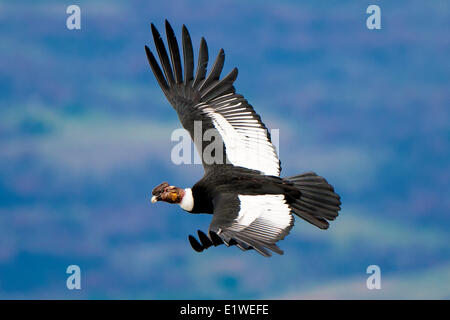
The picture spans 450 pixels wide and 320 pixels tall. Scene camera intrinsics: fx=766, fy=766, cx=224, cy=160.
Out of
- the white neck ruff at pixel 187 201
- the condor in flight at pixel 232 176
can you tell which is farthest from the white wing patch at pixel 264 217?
the white neck ruff at pixel 187 201

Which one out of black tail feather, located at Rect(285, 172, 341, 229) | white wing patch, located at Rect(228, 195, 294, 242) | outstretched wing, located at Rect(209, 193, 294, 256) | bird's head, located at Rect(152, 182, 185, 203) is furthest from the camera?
bird's head, located at Rect(152, 182, 185, 203)

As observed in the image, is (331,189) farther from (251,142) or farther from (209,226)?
(209,226)

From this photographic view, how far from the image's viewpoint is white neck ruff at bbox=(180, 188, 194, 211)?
12.3 m

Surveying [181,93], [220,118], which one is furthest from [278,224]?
[181,93]

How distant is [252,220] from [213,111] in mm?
2587

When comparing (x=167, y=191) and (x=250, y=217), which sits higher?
(x=167, y=191)

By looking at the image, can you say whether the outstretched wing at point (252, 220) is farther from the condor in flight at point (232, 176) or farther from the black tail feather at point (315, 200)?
the black tail feather at point (315, 200)

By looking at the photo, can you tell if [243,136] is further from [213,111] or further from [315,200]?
Answer: [315,200]

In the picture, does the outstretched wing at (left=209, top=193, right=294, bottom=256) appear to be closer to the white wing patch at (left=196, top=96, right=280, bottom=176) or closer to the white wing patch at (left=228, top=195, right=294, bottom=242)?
the white wing patch at (left=228, top=195, right=294, bottom=242)

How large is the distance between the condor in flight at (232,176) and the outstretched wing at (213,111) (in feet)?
0.05

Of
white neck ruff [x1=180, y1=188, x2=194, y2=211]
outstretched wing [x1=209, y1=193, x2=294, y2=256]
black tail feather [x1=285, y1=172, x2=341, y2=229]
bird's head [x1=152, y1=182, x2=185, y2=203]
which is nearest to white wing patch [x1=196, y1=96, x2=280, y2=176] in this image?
black tail feather [x1=285, y1=172, x2=341, y2=229]

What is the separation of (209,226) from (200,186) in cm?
153

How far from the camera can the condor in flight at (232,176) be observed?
1062 centimetres

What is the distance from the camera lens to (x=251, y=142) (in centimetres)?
1228
